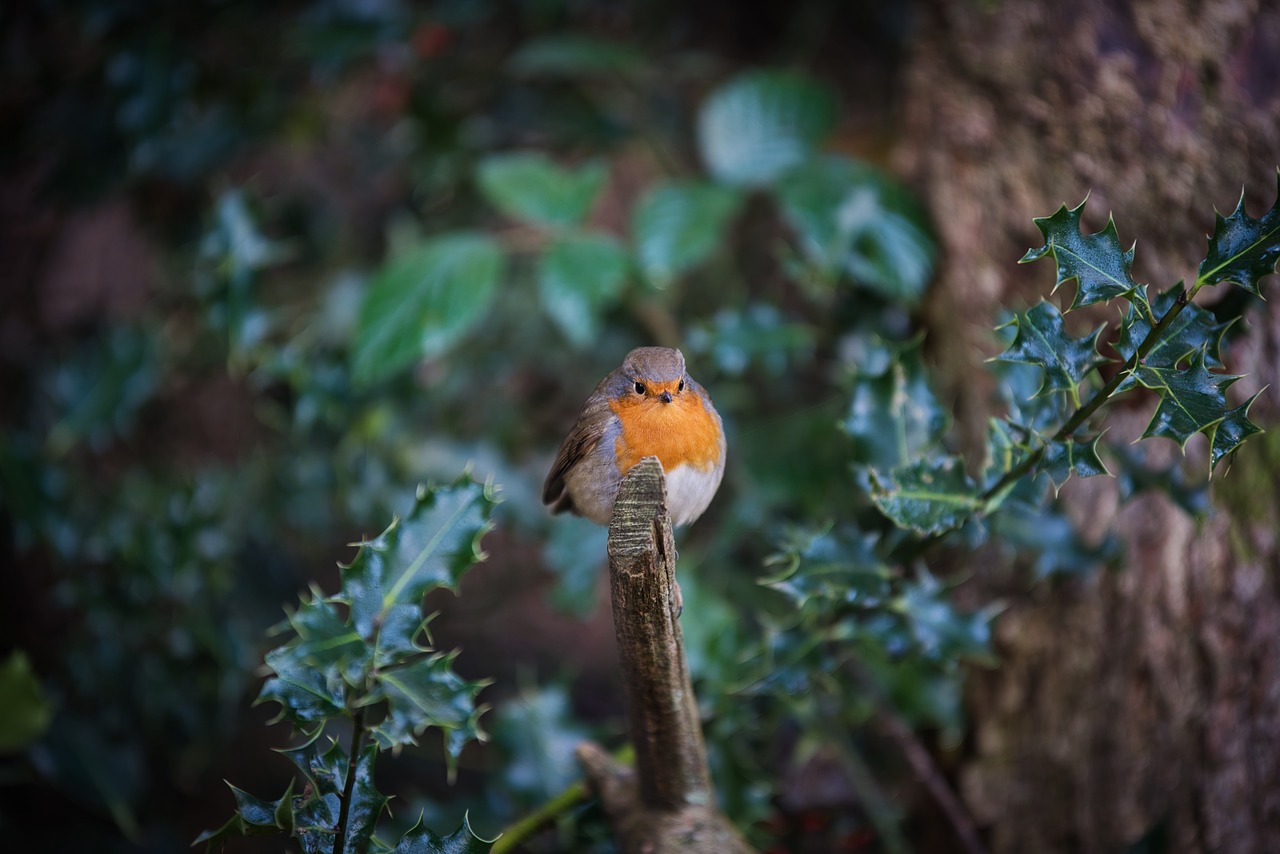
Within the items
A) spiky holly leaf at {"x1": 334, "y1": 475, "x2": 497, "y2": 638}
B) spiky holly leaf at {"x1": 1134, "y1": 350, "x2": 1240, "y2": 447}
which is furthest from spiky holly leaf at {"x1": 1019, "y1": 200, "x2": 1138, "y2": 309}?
spiky holly leaf at {"x1": 334, "y1": 475, "x2": 497, "y2": 638}

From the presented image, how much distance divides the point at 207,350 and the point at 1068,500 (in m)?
2.97

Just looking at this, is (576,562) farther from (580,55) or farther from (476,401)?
(580,55)

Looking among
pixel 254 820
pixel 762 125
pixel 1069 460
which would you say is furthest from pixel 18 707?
pixel 762 125

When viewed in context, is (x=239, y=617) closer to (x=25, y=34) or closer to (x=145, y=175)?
(x=145, y=175)

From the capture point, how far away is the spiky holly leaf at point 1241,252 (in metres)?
1.36

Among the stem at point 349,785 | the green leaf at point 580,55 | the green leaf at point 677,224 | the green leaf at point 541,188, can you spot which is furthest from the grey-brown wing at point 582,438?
the green leaf at point 580,55

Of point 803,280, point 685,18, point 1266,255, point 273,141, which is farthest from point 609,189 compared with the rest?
point 1266,255

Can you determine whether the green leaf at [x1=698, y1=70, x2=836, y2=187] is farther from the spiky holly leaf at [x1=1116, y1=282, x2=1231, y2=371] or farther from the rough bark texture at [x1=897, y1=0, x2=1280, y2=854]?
the spiky holly leaf at [x1=1116, y1=282, x2=1231, y2=371]

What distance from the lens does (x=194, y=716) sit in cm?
300

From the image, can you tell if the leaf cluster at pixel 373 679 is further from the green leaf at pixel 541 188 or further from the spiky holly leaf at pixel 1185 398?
the green leaf at pixel 541 188

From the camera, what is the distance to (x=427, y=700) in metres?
1.54

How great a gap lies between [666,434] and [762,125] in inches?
65.1

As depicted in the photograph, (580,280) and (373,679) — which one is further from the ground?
(580,280)

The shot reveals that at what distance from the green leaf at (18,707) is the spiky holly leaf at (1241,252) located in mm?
2440
